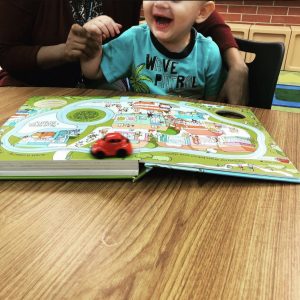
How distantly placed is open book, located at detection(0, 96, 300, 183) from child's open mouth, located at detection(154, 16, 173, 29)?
0.15 m

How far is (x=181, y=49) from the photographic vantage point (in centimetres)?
70

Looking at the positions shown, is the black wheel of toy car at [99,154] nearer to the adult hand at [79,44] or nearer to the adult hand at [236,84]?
the adult hand at [79,44]

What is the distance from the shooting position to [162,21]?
360 millimetres

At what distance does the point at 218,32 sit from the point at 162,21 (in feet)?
1.93

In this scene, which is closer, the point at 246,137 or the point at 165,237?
the point at 165,237

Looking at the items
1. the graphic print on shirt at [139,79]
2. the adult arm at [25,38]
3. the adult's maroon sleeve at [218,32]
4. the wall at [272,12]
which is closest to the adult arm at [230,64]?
the adult's maroon sleeve at [218,32]

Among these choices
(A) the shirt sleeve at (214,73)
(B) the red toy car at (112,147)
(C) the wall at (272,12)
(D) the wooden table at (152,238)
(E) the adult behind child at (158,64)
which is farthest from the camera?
(C) the wall at (272,12)

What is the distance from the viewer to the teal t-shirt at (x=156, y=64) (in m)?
0.73

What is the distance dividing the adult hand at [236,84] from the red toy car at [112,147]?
422mm

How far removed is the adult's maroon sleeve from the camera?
864 millimetres

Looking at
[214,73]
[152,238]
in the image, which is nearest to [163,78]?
[214,73]

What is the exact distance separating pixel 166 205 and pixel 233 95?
1.52 ft

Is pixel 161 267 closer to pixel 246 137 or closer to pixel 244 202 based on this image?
pixel 244 202

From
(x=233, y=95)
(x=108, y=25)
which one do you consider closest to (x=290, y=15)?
(x=233, y=95)
